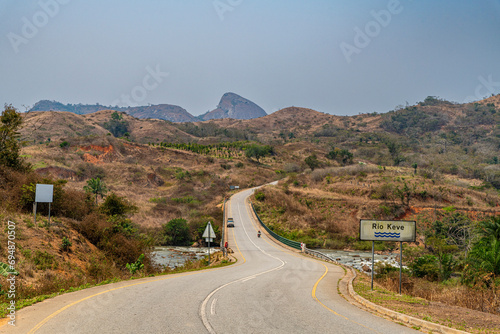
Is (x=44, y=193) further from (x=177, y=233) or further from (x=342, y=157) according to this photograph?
(x=342, y=157)

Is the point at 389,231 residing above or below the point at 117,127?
below

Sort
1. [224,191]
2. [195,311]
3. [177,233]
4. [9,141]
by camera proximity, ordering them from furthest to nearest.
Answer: [224,191] → [177,233] → [9,141] → [195,311]

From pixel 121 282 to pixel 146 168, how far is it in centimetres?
8013

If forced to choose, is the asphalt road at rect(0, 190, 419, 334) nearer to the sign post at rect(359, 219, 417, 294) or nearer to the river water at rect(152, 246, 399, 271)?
the sign post at rect(359, 219, 417, 294)

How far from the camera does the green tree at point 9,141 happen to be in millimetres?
21266

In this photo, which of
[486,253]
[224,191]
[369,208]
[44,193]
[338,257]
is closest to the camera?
[44,193]

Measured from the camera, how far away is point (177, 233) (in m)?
48.9

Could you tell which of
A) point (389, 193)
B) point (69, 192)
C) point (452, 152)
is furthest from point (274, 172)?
point (69, 192)

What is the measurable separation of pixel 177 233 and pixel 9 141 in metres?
29.7

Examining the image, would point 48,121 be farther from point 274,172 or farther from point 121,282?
point 121,282

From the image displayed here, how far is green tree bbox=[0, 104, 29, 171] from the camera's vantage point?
21266mm

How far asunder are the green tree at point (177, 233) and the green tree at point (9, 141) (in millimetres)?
27625

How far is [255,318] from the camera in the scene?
320 inches

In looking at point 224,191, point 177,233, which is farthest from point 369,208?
point 224,191
